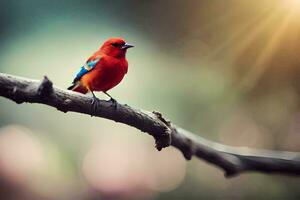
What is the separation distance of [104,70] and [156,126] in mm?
128

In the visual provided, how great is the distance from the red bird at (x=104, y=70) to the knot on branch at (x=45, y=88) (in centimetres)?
18

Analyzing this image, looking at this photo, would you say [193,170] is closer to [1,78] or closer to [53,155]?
[53,155]

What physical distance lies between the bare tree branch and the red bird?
0.06m

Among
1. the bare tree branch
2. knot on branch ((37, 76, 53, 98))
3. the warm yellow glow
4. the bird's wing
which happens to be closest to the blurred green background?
the warm yellow glow

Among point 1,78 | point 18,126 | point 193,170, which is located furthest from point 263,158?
point 1,78

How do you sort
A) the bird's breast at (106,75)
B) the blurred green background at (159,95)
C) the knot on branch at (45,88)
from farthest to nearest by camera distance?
1. the blurred green background at (159,95)
2. the bird's breast at (106,75)
3. the knot on branch at (45,88)

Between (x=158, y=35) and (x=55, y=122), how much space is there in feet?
1.21

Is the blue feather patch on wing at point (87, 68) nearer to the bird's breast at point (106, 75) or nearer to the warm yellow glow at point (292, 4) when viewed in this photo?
the bird's breast at point (106, 75)

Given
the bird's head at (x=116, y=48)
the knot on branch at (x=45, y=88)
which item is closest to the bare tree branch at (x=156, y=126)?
the knot on branch at (x=45, y=88)

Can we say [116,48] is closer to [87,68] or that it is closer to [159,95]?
[87,68]

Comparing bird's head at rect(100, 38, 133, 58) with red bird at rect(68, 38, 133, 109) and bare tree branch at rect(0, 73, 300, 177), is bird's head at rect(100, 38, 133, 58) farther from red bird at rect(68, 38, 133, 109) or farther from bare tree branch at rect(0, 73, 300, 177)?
bare tree branch at rect(0, 73, 300, 177)

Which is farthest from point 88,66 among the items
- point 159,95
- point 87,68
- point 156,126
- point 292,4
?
point 292,4

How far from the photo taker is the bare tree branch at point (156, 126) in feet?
2.19

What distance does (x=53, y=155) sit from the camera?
4.42 ft
